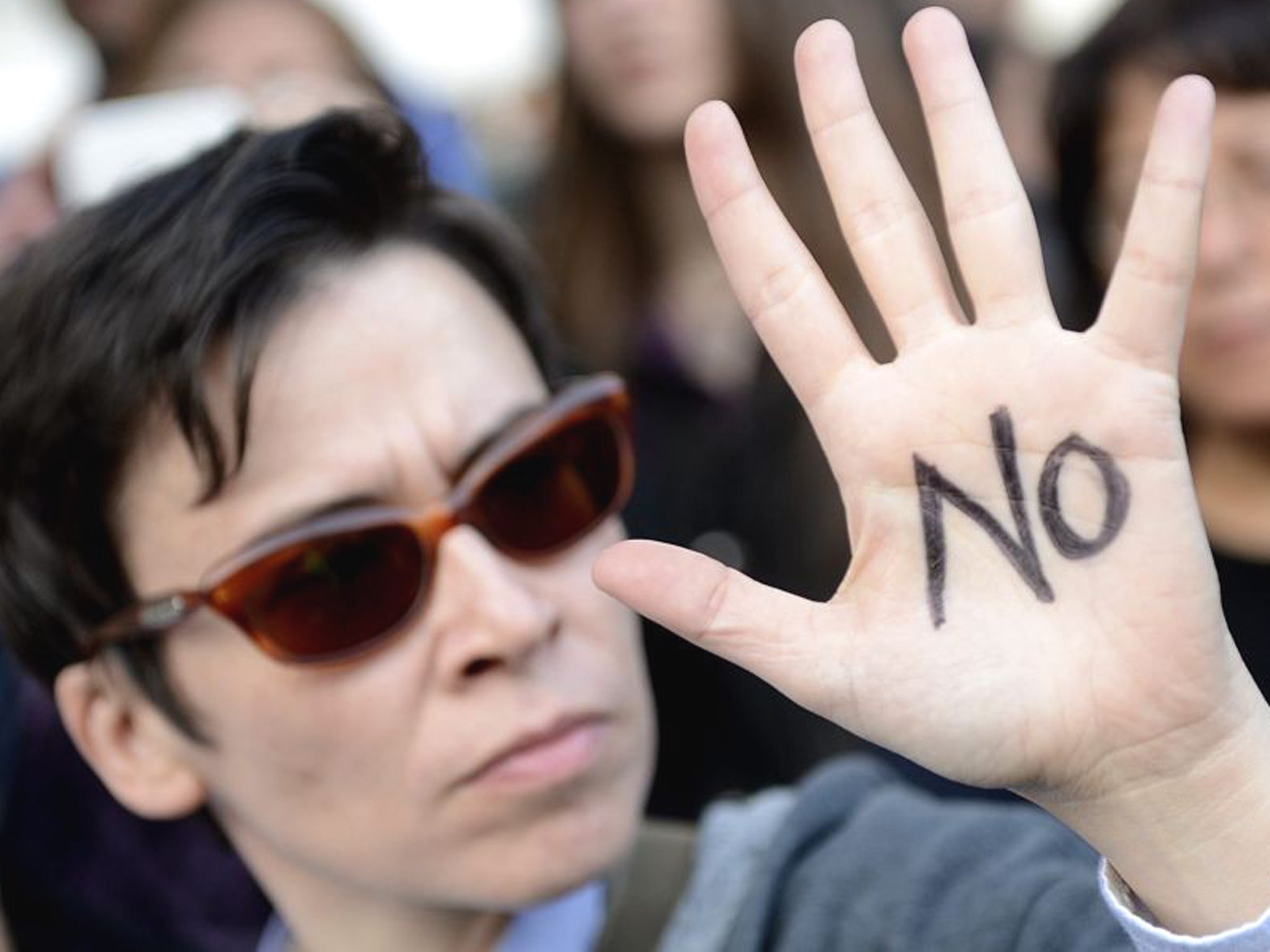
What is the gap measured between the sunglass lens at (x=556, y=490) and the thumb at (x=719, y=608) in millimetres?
448

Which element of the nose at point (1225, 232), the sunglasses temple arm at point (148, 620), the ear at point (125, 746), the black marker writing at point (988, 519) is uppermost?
the black marker writing at point (988, 519)

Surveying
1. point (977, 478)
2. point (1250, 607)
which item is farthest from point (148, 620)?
point (1250, 607)

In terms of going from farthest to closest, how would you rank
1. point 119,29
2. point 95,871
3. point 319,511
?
point 119,29
point 95,871
point 319,511

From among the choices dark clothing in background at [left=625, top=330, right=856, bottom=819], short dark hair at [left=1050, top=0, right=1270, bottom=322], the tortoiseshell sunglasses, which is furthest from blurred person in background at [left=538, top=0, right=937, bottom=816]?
the tortoiseshell sunglasses

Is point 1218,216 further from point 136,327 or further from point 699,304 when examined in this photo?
point 136,327

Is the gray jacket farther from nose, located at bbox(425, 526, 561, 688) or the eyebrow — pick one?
the eyebrow

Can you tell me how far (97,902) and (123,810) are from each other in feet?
0.43

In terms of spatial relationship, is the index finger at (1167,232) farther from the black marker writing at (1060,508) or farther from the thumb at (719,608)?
the thumb at (719,608)

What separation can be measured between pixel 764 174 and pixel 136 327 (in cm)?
141

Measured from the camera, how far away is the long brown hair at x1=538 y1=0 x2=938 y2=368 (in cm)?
269

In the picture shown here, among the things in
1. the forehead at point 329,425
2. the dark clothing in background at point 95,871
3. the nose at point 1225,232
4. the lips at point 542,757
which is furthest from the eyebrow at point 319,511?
the nose at point 1225,232

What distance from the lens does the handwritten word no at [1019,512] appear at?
3.77 feet

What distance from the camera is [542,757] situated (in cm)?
Result: 156

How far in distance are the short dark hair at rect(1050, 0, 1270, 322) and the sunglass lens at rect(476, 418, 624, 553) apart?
116 cm
